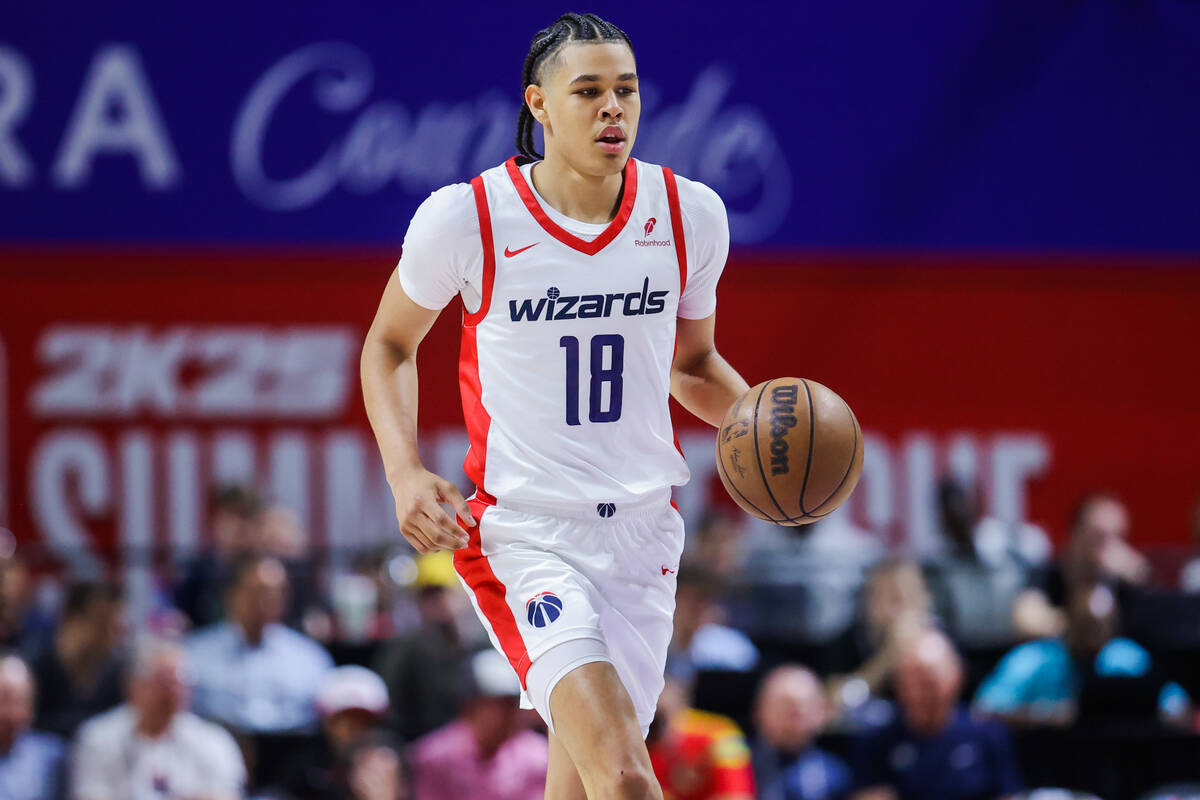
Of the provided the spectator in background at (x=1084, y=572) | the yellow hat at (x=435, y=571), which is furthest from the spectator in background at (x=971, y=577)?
the yellow hat at (x=435, y=571)

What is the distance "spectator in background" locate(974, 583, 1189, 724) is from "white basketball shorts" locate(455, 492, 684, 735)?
13.1 feet

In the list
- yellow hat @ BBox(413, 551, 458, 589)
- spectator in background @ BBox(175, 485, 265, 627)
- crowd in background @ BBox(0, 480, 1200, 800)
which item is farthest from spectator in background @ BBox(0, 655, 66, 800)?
yellow hat @ BBox(413, 551, 458, 589)

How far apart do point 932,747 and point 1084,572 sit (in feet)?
5.51

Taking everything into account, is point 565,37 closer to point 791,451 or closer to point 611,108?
point 611,108

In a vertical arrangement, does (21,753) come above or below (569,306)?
below

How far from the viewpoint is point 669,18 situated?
11.5 meters

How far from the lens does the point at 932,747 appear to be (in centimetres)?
740

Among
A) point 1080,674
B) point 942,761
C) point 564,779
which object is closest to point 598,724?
point 564,779

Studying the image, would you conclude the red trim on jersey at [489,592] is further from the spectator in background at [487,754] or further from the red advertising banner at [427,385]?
the red advertising banner at [427,385]

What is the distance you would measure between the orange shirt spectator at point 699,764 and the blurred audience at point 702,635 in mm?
914

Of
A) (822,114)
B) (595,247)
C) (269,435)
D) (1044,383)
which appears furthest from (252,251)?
(595,247)

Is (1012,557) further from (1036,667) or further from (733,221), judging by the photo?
(733,221)

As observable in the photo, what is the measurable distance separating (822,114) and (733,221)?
0.96 metres

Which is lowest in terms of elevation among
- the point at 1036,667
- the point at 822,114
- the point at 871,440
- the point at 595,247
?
the point at 1036,667
